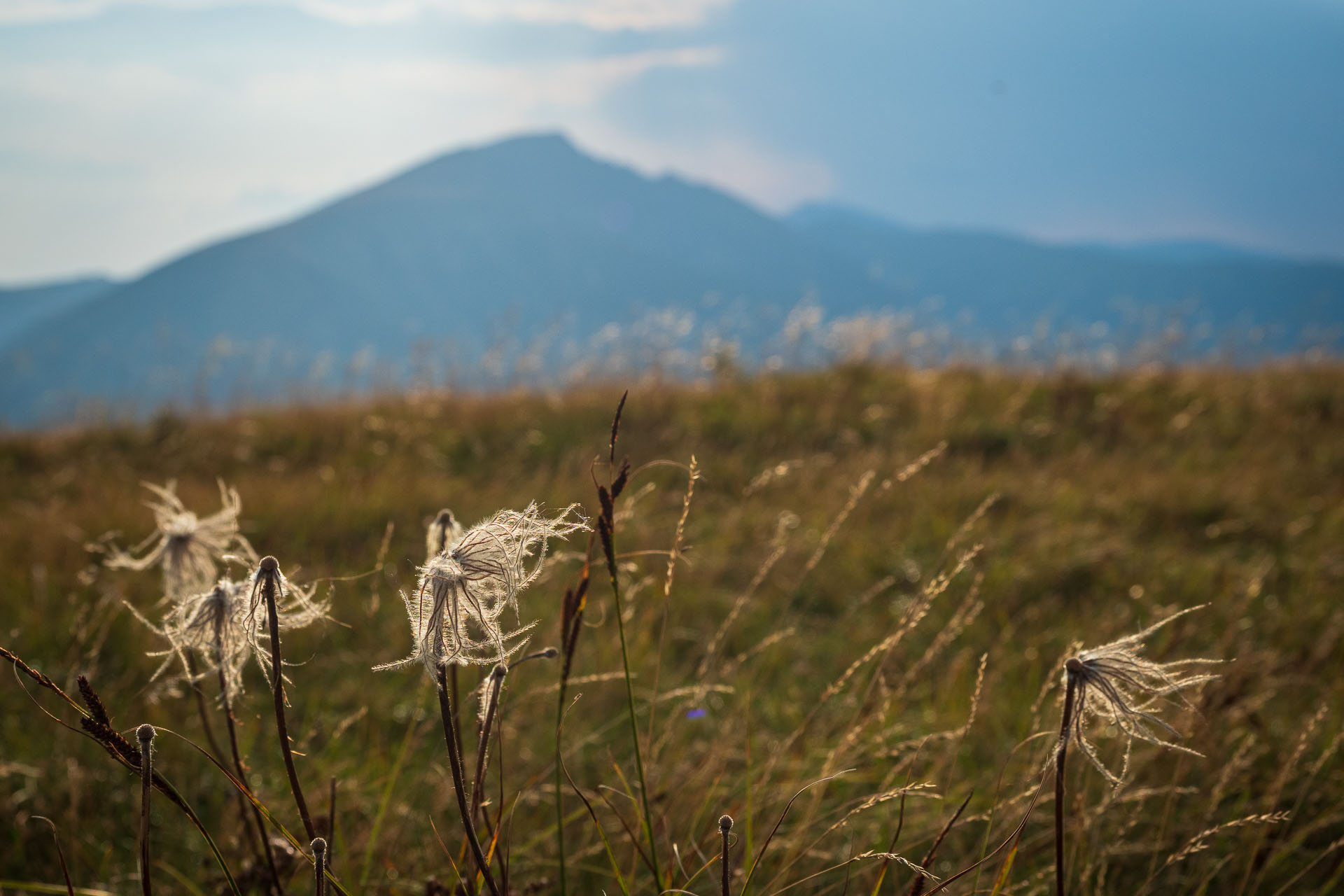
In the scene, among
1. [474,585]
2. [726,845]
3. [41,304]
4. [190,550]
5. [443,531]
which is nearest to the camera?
[726,845]

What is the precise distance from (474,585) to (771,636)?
6.15 feet

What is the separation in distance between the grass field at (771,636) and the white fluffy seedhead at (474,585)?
0.71 feet

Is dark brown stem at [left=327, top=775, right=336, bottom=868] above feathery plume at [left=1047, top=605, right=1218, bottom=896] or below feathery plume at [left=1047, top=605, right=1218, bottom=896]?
below

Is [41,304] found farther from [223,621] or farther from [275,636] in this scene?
[275,636]

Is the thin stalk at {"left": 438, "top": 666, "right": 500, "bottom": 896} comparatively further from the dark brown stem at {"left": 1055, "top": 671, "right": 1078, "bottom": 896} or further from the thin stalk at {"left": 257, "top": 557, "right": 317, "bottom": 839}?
the dark brown stem at {"left": 1055, "top": 671, "right": 1078, "bottom": 896}

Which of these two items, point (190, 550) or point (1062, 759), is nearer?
point (1062, 759)

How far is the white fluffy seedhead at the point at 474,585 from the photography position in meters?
0.85

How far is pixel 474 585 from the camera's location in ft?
2.94

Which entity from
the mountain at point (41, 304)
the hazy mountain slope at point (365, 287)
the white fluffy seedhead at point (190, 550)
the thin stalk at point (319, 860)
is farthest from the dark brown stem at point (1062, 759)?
the mountain at point (41, 304)

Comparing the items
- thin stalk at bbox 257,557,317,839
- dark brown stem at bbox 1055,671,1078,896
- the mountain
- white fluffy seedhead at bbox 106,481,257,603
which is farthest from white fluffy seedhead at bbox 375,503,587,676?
the mountain

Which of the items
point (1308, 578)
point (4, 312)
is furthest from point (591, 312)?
point (1308, 578)

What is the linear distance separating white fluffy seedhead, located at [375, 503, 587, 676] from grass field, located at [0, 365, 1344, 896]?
215mm

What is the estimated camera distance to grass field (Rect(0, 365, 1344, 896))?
1840mm

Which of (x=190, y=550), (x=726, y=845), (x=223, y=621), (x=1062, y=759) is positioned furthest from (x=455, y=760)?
(x=190, y=550)
